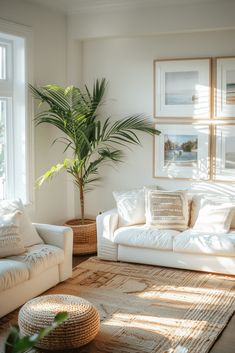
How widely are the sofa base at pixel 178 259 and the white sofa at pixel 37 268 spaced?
0.76 metres

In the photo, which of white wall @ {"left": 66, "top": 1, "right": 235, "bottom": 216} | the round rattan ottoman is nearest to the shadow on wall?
white wall @ {"left": 66, "top": 1, "right": 235, "bottom": 216}

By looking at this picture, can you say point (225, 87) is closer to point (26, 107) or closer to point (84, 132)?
point (84, 132)

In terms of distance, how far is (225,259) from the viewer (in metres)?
4.98

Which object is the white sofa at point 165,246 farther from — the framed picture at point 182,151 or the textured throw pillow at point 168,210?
the framed picture at point 182,151

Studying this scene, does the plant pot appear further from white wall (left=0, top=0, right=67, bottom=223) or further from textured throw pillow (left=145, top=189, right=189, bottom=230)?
textured throw pillow (left=145, top=189, right=189, bottom=230)

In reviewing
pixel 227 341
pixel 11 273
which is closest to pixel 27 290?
pixel 11 273

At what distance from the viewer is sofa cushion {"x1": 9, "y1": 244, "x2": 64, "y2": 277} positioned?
4.26 metres

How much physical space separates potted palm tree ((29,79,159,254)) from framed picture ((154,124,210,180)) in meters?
0.20

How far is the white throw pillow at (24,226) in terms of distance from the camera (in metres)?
4.61

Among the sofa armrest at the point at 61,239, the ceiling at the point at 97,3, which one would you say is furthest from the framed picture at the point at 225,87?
the sofa armrest at the point at 61,239

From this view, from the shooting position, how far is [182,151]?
584 centimetres

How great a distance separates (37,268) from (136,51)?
9.55 feet

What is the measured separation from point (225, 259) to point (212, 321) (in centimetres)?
115

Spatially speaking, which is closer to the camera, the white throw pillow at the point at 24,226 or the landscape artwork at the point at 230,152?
the white throw pillow at the point at 24,226
